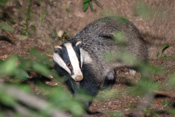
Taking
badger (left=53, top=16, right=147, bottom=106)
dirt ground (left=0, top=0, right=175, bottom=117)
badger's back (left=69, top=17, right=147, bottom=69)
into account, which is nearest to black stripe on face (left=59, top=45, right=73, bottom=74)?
badger (left=53, top=16, right=147, bottom=106)

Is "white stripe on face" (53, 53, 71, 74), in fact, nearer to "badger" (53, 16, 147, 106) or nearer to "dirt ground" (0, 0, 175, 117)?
"badger" (53, 16, 147, 106)

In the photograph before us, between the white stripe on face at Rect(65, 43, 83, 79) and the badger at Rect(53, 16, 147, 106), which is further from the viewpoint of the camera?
the badger at Rect(53, 16, 147, 106)

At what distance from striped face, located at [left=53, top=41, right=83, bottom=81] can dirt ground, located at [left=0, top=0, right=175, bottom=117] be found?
110 cm

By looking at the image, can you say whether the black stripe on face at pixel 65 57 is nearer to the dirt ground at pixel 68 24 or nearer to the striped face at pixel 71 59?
the striped face at pixel 71 59

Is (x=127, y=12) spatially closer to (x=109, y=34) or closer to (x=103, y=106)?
(x=109, y=34)

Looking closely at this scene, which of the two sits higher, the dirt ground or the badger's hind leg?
the dirt ground

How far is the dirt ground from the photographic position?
458 centimetres

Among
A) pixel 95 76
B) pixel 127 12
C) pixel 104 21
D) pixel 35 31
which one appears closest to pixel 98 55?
pixel 95 76

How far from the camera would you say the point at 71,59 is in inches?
122

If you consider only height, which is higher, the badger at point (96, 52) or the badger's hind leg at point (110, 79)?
the badger at point (96, 52)

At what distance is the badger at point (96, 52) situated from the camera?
3342 millimetres

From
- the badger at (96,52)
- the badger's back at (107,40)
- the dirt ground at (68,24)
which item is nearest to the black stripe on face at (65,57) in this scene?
the badger at (96,52)

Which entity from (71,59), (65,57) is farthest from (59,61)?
(71,59)

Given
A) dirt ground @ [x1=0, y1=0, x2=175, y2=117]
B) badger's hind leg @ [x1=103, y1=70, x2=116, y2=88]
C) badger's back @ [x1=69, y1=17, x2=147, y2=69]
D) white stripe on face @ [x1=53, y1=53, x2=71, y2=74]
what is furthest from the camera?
dirt ground @ [x1=0, y1=0, x2=175, y2=117]
